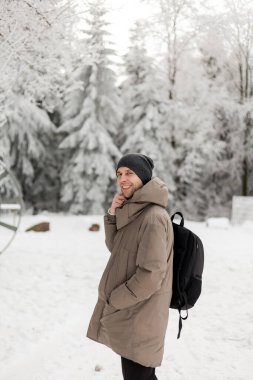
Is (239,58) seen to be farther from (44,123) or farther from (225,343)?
(225,343)

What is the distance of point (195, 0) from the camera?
68.9ft

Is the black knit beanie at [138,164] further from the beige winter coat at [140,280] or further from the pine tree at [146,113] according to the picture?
the pine tree at [146,113]

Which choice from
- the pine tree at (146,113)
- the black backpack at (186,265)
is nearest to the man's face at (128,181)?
the black backpack at (186,265)

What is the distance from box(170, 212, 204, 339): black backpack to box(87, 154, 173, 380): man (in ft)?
0.34

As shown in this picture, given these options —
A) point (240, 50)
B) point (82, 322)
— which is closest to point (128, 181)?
point (82, 322)

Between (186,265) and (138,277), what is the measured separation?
0.47 metres

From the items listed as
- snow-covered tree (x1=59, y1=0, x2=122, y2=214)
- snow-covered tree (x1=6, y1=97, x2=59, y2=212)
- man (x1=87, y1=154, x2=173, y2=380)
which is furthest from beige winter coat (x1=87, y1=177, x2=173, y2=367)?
snow-covered tree (x1=59, y1=0, x2=122, y2=214)

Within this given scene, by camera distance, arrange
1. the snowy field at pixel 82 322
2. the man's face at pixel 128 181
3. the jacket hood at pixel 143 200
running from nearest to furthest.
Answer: the jacket hood at pixel 143 200, the man's face at pixel 128 181, the snowy field at pixel 82 322

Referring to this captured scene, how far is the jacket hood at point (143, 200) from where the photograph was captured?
8.87 feet

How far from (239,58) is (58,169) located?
12505 millimetres

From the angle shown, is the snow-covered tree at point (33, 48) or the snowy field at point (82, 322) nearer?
the snowy field at point (82, 322)

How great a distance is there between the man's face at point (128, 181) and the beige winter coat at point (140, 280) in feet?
0.32

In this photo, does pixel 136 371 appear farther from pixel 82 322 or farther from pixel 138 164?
pixel 82 322

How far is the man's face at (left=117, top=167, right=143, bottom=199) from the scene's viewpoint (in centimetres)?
282
